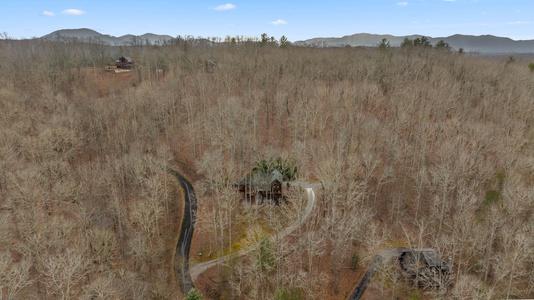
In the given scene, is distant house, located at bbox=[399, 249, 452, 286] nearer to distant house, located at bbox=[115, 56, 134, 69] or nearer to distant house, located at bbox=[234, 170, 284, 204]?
distant house, located at bbox=[234, 170, 284, 204]

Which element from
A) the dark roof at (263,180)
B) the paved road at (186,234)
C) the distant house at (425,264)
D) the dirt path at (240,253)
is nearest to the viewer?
the distant house at (425,264)

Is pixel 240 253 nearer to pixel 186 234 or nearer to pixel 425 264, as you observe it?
pixel 186 234

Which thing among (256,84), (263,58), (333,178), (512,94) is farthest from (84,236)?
(512,94)

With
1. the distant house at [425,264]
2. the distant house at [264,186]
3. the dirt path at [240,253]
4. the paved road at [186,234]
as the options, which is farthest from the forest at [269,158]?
the distant house at [264,186]

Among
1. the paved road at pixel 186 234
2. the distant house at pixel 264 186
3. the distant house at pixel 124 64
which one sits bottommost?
the paved road at pixel 186 234

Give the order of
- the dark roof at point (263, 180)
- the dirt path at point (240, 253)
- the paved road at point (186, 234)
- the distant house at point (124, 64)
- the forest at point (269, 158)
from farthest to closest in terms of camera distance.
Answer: the distant house at point (124, 64), the dark roof at point (263, 180), the dirt path at point (240, 253), the paved road at point (186, 234), the forest at point (269, 158)

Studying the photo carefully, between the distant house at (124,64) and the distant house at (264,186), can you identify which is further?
the distant house at (124,64)

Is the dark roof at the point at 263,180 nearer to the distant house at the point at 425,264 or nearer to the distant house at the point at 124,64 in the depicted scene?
the distant house at the point at 425,264
